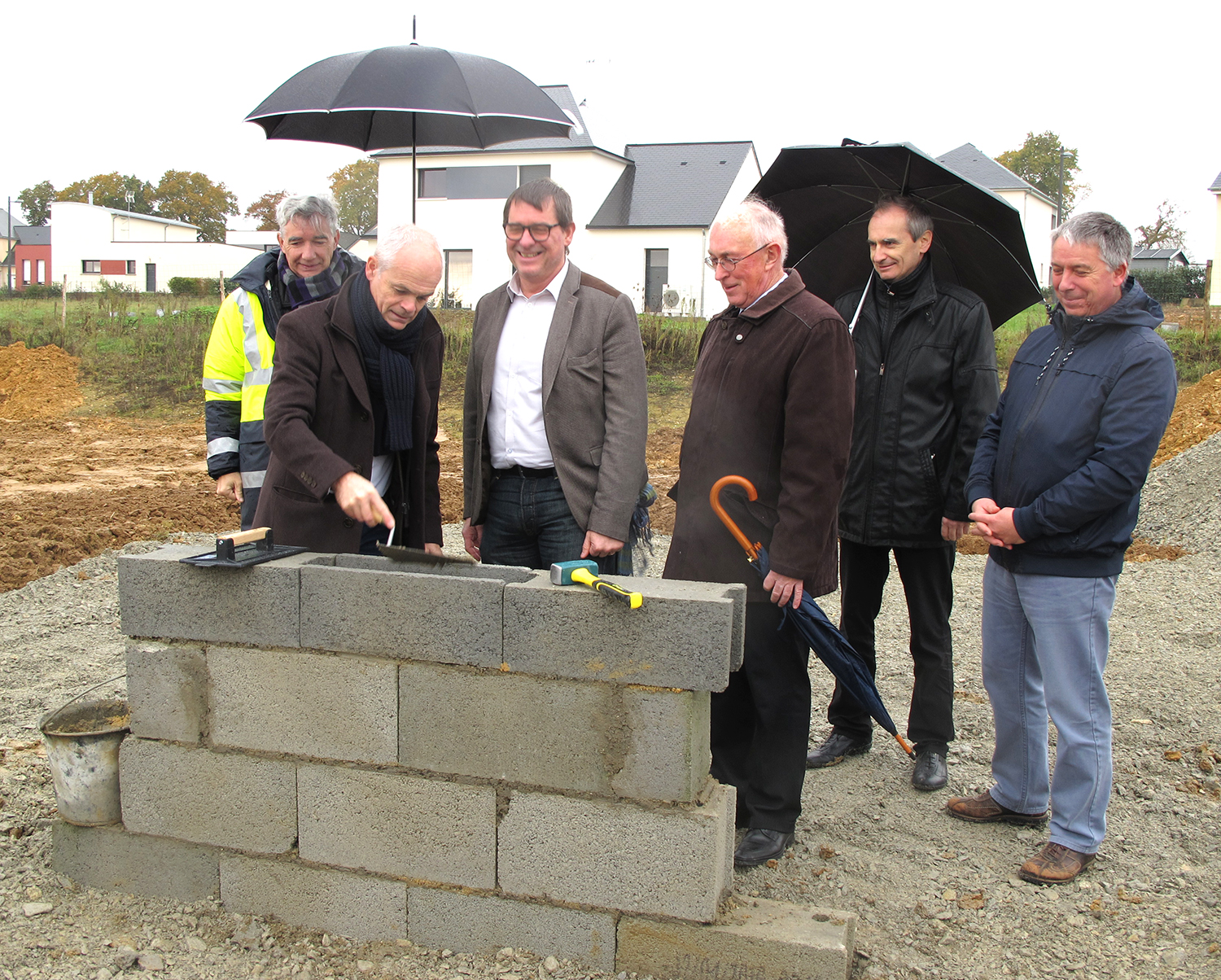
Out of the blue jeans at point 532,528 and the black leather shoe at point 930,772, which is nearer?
the blue jeans at point 532,528

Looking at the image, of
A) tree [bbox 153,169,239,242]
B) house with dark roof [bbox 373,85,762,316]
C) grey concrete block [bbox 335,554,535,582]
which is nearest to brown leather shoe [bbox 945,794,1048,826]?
grey concrete block [bbox 335,554,535,582]

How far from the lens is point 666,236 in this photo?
97.1ft

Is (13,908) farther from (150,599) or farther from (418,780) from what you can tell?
(418,780)

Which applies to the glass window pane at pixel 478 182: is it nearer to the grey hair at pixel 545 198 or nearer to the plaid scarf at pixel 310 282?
the plaid scarf at pixel 310 282

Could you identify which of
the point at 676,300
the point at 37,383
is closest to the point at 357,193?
the point at 676,300

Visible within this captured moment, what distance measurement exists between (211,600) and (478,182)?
1139 inches

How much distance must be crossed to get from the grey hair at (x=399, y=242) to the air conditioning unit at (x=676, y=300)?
24.6 m

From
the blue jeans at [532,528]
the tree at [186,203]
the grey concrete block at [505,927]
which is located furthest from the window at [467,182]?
the tree at [186,203]

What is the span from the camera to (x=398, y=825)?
117 inches

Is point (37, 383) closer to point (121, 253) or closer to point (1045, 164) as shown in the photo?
point (121, 253)

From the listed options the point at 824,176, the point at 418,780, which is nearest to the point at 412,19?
the point at 824,176

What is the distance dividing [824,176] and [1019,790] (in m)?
2.48

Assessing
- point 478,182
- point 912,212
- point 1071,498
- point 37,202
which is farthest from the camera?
point 37,202

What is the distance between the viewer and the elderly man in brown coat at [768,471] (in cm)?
319
